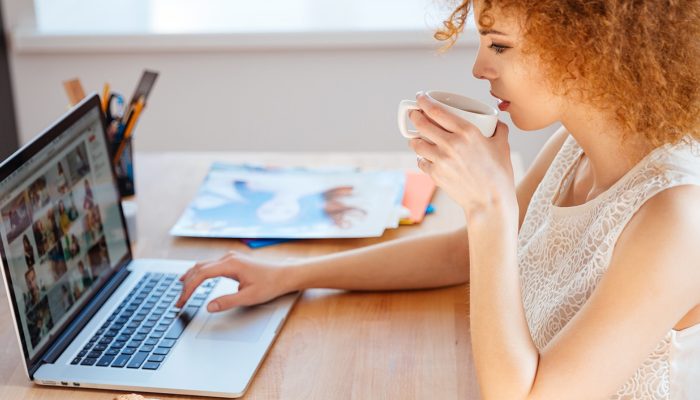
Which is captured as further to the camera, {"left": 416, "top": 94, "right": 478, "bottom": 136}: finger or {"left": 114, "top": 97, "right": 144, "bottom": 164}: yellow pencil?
{"left": 114, "top": 97, "right": 144, "bottom": 164}: yellow pencil

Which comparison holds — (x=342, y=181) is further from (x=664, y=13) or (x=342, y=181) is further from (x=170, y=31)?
(x=170, y=31)

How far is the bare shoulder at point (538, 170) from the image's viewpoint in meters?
1.33

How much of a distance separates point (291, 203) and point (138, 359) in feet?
1.78

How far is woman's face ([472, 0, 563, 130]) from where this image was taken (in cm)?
100

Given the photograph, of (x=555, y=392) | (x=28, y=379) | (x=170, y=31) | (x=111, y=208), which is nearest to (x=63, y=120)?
(x=111, y=208)

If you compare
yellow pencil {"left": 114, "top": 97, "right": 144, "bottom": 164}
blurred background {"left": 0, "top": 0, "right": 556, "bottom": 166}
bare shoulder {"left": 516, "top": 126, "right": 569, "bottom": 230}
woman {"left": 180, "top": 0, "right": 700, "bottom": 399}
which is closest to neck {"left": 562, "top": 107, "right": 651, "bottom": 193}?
woman {"left": 180, "top": 0, "right": 700, "bottom": 399}

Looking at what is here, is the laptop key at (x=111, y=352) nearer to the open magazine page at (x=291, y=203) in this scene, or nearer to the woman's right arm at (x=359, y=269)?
the woman's right arm at (x=359, y=269)

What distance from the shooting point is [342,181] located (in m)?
1.65

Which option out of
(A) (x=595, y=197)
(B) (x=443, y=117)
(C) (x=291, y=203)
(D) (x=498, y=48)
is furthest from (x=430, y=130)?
(C) (x=291, y=203)

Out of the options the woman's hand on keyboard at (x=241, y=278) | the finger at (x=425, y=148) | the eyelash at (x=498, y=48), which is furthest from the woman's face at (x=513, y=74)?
the woman's hand on keyboard at (x=241, y=278)

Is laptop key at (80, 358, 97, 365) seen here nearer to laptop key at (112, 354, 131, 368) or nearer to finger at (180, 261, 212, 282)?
laptop key at (112, 354, 131, 368)

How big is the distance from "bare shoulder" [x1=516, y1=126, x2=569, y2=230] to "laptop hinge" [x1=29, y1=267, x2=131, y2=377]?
0.60 metres

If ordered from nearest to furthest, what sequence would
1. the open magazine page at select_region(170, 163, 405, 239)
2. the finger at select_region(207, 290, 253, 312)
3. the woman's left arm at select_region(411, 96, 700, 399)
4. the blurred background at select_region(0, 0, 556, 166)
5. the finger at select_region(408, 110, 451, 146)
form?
1. the woman's left arm at select_region(411, 96, 700, 399)
2. the finger at select_region(408, 110, 451, 146)
3. the finger at select_region(207, 290, 253, 312)
4. the open magazine page at select_region(170, 163, 405, 239)
5. the blurred background at select_region(0, 0, 556, 166)

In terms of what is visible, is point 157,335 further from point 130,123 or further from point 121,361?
point 130,123
